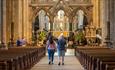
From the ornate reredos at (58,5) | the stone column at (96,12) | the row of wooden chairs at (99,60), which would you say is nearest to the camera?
the row of wooden chairs at (99,60)

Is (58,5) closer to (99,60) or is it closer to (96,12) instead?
(96,12)

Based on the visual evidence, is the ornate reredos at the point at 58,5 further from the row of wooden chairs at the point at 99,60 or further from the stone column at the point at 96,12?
the row of wooden chairs at the point at 99,60

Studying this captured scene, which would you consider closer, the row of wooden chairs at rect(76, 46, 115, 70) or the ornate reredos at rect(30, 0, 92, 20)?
the row of wooden chairs at rect(76, 46, 115, 70)

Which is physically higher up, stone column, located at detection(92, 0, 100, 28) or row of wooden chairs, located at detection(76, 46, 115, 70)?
stone column, located at detection(92, 0, 100, 28)

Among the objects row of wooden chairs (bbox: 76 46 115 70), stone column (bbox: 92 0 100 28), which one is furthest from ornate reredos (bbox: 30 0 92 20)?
row of wooden chairs (bbox: 76 46 115 70)

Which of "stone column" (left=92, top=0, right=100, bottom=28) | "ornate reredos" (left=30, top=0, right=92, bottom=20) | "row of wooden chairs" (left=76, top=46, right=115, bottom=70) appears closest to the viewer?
"row of wooden chairs" (left=76, top=46, right=115, bottom=70)

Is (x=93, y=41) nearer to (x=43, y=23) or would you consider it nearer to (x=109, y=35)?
(x=109, y=35)

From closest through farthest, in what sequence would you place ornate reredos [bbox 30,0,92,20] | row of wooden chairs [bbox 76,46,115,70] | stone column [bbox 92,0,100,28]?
row of wooden chairs [bbox 76,46,115,70] < stone column [bbox 92,0,100,28] < ornate reredos [bbox 30,0,92,20]

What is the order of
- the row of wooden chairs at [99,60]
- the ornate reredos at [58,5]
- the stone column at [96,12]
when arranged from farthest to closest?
the ornate reredos at [58,5]
the stone column at [96,12]
the row of wooden chairs at [99,60]

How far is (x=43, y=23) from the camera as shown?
151 feet

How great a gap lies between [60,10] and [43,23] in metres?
2.89

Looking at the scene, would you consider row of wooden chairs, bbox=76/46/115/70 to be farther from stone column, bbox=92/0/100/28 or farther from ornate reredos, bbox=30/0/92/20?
ornate reredos, bbox=30/0/92/20

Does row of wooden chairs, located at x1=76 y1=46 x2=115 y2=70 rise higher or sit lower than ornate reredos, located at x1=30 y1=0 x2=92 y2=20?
lower

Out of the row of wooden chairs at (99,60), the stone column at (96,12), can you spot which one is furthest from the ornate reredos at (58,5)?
the row of wooden chairs at (99,60)
